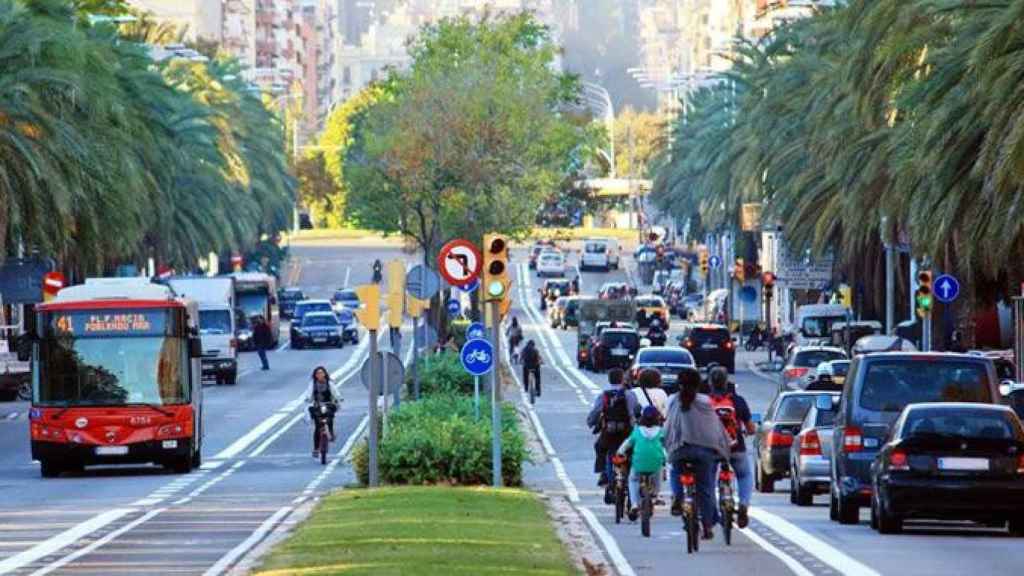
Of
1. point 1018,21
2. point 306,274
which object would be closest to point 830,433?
point 1018,21

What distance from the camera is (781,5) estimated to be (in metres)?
82.8

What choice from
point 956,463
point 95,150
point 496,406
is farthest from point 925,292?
point 956,463

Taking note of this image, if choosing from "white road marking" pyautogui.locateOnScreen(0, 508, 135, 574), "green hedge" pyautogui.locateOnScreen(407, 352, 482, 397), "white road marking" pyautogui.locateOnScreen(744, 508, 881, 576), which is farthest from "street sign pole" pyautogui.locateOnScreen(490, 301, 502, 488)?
"green hedge" pyautogui.locateOnScreen(407, 352, 482, 397)

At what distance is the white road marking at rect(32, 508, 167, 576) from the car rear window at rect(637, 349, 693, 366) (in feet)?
105

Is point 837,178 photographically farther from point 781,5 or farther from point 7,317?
point 7,317

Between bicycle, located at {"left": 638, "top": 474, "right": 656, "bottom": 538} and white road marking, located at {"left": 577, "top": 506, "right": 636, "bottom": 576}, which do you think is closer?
white road marking, located at {"left": 577, "top": 506, "right": 636, "bottom": 576}

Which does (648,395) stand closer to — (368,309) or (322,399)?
(368,309)

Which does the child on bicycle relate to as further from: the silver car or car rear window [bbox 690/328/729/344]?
car rear window [bbox 690/328/729/344]

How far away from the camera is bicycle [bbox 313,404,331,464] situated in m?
46.0

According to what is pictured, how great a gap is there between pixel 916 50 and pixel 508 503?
77.6ft

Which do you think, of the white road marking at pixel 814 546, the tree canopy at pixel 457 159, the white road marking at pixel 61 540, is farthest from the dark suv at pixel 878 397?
the tree canopy at pixel 457 159

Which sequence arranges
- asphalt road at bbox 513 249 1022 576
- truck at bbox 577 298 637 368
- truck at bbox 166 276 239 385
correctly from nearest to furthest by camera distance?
asphalt road at bbox 513 249 1022 576, truck at bbox 166 276 239 385, truck at bbox 577 298 637 368

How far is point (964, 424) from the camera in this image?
28.3 metres

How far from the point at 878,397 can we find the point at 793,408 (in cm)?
767
